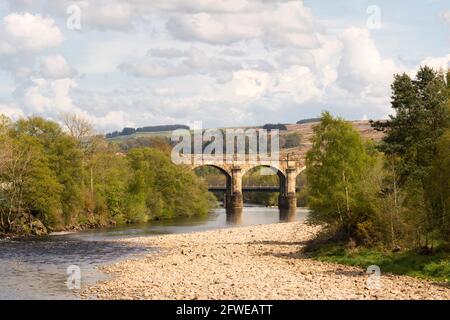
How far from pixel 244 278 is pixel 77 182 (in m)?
52.2

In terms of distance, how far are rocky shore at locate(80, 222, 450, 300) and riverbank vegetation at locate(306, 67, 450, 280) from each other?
3019 millimetres

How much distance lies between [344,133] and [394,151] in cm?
814

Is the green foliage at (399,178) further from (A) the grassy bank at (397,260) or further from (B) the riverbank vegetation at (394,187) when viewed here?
(A) the grassy bank at (397,260)

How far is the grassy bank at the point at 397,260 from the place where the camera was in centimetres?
3844

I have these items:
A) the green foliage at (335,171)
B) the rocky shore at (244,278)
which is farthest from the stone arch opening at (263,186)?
the rocky shore at (244,278)

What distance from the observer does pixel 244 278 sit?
39469 mm

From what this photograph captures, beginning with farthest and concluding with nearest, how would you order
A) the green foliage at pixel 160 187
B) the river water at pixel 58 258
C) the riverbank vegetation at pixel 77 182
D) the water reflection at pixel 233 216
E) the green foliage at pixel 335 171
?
the water reflection at pixel 233 216
the green foliage at pixel 160 187
the riverbank vegetation at pixel 77 182
the green foliage at pixel 335 171
the river water at pixel 58 258

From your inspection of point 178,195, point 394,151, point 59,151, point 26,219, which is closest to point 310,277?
point 394,151

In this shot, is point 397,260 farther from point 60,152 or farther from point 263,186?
point 263,186

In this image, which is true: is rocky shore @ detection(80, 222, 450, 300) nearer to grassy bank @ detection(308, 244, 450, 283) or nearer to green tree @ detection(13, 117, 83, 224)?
grassy bank @ detection(308, 244, 450, 283)

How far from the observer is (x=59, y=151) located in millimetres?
83750

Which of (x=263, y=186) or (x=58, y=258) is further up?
(x=263, y=186)

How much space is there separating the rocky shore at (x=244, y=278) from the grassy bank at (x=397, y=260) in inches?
46.5

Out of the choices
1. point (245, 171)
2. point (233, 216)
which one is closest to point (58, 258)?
point (233, 216)
